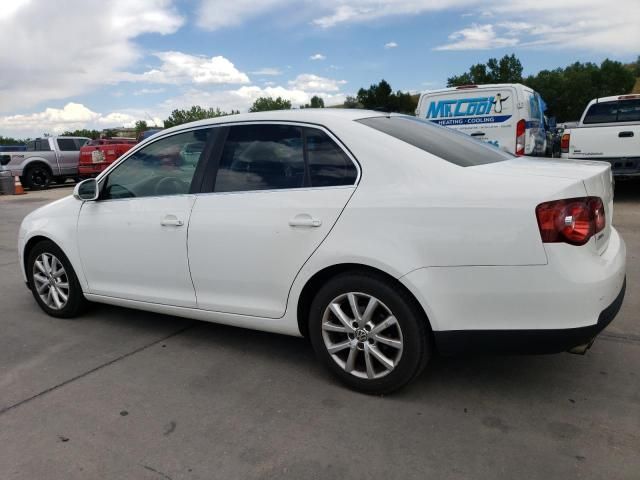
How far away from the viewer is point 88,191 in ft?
13.5

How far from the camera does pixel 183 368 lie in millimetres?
3525

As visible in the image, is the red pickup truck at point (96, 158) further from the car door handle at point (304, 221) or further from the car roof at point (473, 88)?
the car door handle at point (304, 221)

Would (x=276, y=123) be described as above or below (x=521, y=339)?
above

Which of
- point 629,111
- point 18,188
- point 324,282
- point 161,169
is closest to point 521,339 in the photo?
point 324,282

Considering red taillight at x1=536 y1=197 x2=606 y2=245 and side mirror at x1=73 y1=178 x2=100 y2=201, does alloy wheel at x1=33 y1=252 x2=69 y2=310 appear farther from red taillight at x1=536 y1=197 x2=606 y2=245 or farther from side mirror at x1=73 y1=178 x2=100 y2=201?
red taillight at x1=536 y1=197 x2=606 y2=245

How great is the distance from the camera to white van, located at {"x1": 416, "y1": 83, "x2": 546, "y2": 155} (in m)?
9.62

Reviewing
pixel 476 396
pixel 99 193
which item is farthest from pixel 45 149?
pixel 476 396

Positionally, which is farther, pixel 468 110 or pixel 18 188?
pixel 18 188

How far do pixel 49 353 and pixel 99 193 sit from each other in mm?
1231

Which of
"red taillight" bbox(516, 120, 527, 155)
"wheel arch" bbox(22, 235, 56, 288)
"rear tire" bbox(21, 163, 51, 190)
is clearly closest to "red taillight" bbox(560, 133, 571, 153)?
"red taillight" bbox(516, 120, 527, 155)

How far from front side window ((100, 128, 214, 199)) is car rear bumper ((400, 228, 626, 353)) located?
1.79 m

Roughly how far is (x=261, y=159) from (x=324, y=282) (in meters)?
0.90

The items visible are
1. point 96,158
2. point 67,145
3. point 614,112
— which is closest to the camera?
point 614,112

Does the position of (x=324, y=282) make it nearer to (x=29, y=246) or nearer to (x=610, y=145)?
(x=29, y=246)
